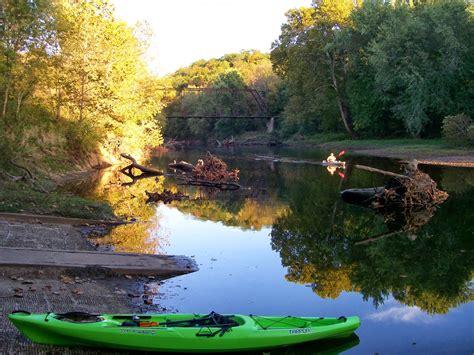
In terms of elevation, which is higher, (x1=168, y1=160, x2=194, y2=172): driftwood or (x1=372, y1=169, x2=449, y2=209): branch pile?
(x1=168, y1=160, x2=194, y2=172): driftwood

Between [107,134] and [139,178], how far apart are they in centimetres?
841

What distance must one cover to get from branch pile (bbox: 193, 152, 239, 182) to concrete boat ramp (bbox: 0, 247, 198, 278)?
58.9 ft

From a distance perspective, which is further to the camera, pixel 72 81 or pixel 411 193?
pixel 72 81

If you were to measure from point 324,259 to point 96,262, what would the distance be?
5813 millimetres

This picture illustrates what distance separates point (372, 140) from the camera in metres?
61.5

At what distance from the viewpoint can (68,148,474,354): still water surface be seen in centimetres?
970

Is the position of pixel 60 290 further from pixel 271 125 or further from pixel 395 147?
pixel 271 125

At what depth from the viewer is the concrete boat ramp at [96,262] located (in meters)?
10.6

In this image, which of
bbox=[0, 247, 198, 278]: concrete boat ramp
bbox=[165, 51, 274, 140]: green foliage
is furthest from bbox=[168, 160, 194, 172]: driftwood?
bbox=[165, 51, 274, 140]: green foliage

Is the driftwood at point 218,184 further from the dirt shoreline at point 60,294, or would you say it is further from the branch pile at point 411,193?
the dirt shoreline at point 60,294

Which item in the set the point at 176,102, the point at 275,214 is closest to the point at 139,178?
the point at 275,214

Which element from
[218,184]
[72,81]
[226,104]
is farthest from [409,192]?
[226,104]

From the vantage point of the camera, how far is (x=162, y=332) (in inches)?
277

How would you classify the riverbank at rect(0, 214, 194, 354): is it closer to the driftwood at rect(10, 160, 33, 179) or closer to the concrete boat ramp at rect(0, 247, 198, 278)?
the concrete boat ramp at rect(0, 247, 198, 278)
